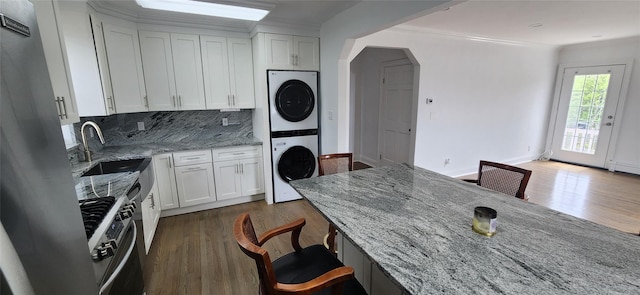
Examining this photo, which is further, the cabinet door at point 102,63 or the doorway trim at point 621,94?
the doorway trim at point 621,94

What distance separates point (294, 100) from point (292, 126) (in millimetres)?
334

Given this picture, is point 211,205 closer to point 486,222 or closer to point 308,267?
point 308,267

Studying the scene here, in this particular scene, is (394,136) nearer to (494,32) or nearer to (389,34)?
(389,34)

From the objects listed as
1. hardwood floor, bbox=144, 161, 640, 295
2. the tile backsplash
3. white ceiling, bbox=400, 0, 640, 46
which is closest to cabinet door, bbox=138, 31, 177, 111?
the tile backsplash

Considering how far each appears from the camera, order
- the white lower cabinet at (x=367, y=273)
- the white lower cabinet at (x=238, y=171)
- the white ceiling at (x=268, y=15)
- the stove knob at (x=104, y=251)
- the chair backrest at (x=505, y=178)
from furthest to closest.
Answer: the white lower cabinet at (x=238, y=171) < the white ceiling at (x=268, y=15) < the chair backrest at (x=505, y=178) < the white lower cabinet at (x=367, y=273) < the stove knob at (x=104, y=251)

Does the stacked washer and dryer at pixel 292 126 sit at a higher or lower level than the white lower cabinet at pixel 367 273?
higher

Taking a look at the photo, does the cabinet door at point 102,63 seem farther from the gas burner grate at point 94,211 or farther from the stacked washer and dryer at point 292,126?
the stacked washer and dryer at point 292,126

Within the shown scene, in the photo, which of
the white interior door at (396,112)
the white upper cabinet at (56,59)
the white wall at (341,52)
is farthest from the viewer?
the white interior door at (396,112)

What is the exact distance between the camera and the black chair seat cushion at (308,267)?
1.23 metres

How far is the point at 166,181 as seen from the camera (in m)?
3.00

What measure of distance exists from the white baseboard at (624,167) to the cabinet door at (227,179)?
663 cm

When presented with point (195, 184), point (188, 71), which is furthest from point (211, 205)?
point (188, 71)

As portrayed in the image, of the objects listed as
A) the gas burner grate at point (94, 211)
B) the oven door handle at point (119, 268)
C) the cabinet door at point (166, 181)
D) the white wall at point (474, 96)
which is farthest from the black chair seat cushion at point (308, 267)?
the white wall at point (474, 96)

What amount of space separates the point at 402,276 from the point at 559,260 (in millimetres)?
598
